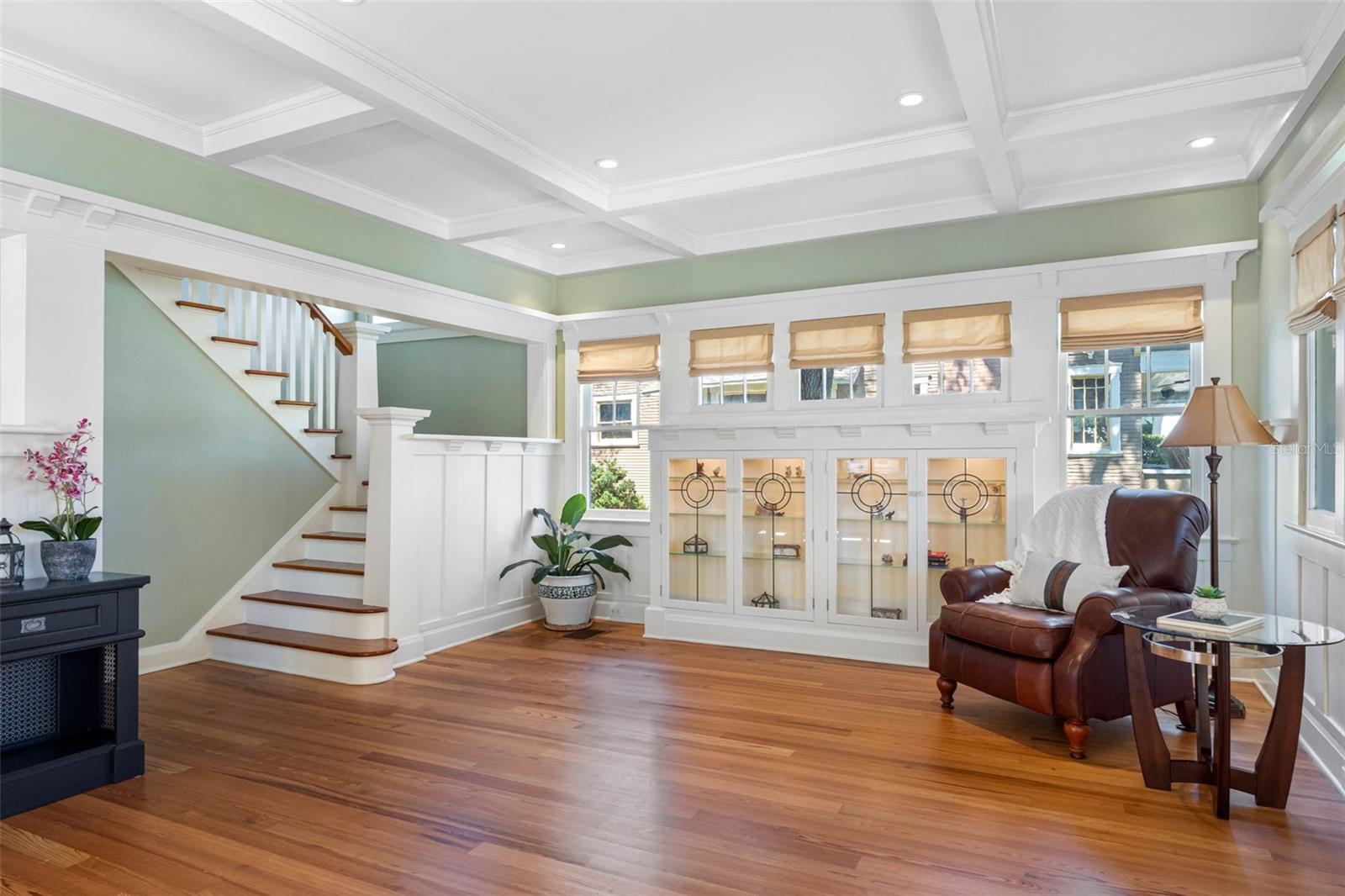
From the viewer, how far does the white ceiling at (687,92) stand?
2764 mm

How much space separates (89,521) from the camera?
3.04 metres

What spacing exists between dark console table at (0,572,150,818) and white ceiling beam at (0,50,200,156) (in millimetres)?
1885

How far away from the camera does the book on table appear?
260 cm

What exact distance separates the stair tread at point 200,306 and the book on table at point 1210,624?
16.5 ft

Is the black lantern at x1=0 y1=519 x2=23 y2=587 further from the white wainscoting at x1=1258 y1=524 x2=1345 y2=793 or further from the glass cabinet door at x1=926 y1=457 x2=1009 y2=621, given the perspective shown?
the white wainscoting at x1=1258 y1=524 x2=1345 y2=793

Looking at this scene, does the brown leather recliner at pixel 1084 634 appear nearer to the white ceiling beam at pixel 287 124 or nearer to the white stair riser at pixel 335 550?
the white ceiling beam at pixel 287 124

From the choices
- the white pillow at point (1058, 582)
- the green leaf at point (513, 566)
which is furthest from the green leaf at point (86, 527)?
the white pillow at point (1058, 582)

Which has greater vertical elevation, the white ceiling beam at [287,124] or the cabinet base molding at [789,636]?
the white ceiling beam at [287,124]

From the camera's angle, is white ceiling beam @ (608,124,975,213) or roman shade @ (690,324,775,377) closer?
white ceiling beam @ (608,124,975,213)

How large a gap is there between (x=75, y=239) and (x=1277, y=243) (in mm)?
5346

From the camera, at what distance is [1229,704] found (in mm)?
2609

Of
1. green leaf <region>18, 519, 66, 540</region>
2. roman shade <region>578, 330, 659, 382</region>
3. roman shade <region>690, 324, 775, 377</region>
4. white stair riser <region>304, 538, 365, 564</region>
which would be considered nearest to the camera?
green leaf <region>18, 519, 66, 540</region>

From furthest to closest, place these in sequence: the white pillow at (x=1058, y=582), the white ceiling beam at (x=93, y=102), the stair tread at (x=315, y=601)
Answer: the stair tread at (x=315, y=601)
the white pillow at (x=1058, y=582)
the white ceiling beam at (x=93, y=102)

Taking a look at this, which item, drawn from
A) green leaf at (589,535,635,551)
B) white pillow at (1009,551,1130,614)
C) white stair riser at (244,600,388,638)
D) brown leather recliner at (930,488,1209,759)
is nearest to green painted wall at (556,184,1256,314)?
brown leather recliner at (930,488,1209,759)
